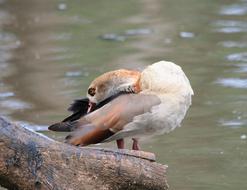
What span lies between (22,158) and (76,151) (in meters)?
0.29

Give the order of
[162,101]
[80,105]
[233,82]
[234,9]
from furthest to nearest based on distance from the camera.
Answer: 1. [234,9]
2. [233,82]
3. [80,105]
4. [162,101]

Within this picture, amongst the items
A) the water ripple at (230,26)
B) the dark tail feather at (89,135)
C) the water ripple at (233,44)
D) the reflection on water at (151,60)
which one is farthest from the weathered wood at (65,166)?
the water ripple at (230,26)

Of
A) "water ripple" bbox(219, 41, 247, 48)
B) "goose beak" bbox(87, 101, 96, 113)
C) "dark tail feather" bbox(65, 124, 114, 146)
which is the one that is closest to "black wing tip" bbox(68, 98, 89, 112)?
"goose beak" bbox(87, 101, 96, 113)

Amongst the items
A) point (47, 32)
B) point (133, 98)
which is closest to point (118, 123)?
point (133, 98)

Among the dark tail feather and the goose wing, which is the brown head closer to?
the goose wing

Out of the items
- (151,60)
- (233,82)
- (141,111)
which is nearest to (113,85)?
(141,111)

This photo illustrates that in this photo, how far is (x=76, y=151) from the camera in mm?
4605

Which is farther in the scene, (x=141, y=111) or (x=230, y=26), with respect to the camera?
(x=230, y=26)

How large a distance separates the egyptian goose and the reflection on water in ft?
3.84

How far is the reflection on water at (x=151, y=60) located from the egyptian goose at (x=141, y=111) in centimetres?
117

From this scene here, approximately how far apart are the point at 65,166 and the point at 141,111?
0.53 metres

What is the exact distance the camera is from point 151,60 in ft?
30.0

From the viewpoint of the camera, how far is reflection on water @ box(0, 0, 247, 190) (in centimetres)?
657

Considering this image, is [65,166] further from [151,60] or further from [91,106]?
[151,60]
